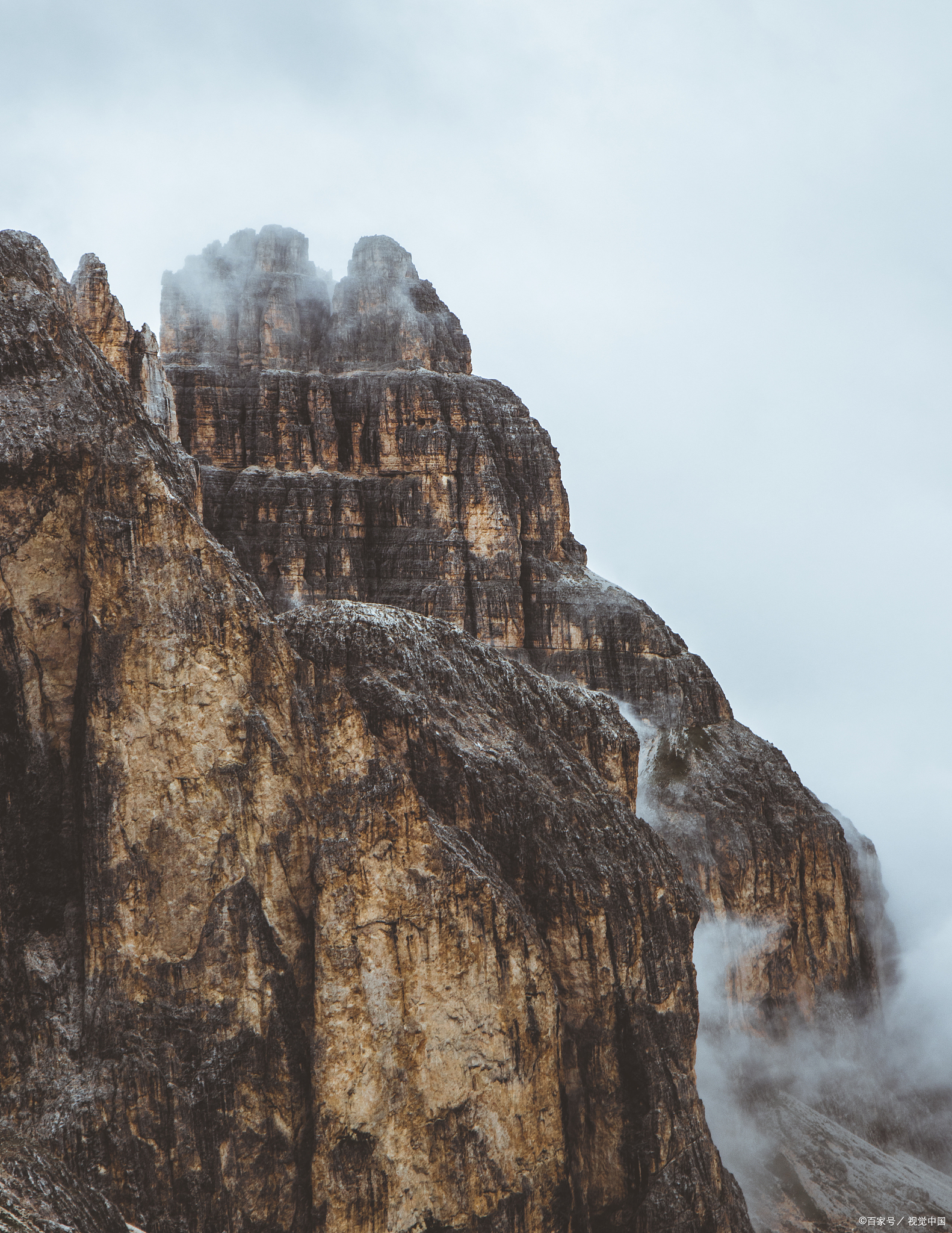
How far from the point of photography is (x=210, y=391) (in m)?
115

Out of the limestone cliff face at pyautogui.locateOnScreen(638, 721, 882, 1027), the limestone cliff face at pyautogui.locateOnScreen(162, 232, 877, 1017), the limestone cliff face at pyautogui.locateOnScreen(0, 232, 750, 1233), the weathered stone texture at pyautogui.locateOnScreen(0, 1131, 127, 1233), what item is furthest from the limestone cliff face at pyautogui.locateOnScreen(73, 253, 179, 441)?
the weathered stone texture at pyautogui.locateOnScreen(0, 1131, 127, 1233)

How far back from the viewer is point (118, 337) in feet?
297

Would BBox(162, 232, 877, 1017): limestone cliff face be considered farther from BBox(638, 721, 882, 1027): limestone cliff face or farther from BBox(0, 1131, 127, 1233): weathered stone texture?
BBox(0, 1131, 127, 1233): weathered stone texture

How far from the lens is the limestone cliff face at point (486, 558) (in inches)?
3575

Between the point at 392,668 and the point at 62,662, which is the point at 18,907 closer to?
the point at 62,662

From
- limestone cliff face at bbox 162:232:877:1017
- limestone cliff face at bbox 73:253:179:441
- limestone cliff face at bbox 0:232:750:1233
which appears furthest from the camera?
limestone cliff face at bbox 162:232:877:1017

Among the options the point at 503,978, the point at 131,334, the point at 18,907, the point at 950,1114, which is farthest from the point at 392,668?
the point at 950,1114

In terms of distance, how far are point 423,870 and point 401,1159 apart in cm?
748

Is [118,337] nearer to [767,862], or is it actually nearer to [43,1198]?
[767,862]

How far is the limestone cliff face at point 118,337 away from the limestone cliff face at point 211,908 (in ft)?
203

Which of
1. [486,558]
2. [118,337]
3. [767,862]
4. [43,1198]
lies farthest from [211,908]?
[486,558]

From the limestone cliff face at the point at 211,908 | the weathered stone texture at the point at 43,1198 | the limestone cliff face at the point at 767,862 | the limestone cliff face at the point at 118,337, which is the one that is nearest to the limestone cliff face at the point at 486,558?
the limestone cliff face at the point at 767,862

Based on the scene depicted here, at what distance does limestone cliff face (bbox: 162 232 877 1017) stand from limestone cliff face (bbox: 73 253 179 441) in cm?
1857

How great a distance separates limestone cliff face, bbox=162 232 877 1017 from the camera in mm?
90812
